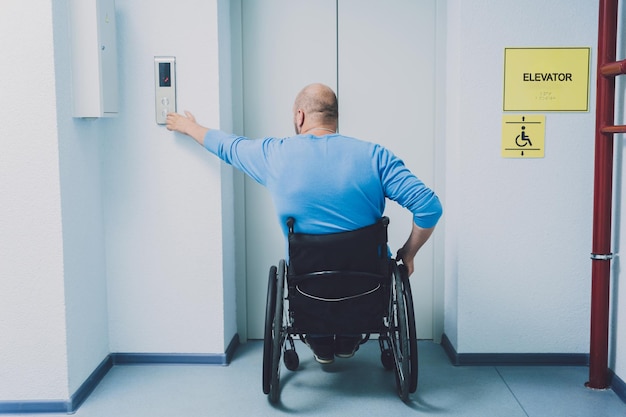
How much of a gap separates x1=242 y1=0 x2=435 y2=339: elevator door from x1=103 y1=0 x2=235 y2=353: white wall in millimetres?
383

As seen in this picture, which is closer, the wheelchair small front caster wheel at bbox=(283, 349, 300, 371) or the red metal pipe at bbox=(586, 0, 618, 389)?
the red metal pipe at bbox=(586, 0, 618, 389)

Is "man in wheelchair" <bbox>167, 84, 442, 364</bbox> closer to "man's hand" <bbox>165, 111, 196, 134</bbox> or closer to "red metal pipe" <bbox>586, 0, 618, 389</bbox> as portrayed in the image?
"man's hand" <bbox>165, 111, 196, 134</bbox>

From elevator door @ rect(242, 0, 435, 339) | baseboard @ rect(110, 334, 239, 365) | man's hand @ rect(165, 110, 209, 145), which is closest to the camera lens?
man's hand @ rect(165, 110, 209, 145)

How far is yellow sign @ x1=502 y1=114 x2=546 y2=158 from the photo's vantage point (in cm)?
308

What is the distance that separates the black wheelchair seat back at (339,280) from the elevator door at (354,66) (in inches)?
37.3

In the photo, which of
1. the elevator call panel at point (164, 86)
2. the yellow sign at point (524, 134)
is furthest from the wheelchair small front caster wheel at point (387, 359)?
the elevator call panel at point (164, 86)

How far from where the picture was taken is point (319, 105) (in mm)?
2725

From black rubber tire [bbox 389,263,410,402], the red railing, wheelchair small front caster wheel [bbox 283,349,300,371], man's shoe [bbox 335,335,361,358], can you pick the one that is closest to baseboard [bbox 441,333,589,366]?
the red railing

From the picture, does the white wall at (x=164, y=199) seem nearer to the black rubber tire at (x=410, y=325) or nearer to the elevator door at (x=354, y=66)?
the elevator door at (x=354, y=66)

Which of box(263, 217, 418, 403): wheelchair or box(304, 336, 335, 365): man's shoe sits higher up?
box(263, 217, 418, 403): wheelchair

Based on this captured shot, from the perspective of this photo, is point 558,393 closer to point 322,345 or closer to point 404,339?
point 404,339

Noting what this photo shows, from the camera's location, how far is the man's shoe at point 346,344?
2889mm

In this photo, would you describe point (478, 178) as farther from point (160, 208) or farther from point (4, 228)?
point (4, 228)

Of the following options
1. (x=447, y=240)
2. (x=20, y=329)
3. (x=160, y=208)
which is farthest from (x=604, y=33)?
(x=20, y=329)
